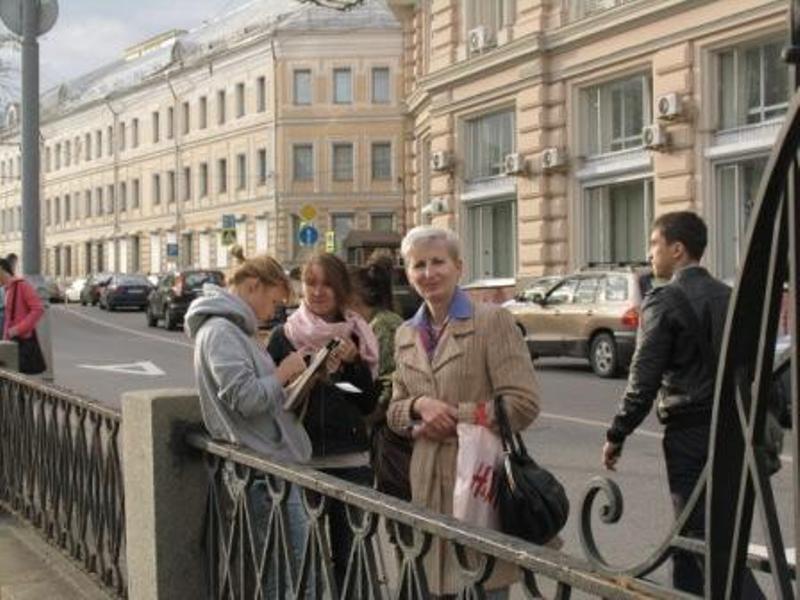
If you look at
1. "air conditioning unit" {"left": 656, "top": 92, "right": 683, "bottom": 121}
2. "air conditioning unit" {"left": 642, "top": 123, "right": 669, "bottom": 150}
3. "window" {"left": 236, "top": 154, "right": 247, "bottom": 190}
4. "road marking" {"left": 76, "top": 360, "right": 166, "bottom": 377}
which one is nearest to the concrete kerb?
"road marking" {"left": 76, "top": 360, "right": 166, "bottom": 377}

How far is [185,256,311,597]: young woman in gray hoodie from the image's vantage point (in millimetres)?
4352

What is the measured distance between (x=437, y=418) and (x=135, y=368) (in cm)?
1789

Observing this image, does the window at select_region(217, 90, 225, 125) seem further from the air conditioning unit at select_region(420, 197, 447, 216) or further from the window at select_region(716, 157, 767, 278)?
the window at select_region(716, 157, 767, 278)

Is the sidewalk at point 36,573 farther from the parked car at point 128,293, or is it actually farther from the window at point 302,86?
the window at point 302,86

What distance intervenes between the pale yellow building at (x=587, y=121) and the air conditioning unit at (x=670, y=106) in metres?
0.03

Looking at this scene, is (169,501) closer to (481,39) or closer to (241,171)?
(481,39)

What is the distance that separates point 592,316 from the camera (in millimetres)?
18828

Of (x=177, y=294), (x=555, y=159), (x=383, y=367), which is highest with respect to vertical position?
→ (x=555, y=159)

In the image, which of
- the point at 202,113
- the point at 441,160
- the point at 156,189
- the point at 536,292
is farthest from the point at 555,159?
the point at 156,189

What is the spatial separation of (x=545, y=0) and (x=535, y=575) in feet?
90.6

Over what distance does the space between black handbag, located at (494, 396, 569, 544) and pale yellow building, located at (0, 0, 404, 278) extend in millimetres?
53511

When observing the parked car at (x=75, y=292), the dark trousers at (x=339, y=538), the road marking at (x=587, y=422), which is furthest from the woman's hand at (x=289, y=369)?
the parked car at (x=75, y=292)

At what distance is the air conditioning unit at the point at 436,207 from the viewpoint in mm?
34125

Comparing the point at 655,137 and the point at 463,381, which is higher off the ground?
the point at 655,137
